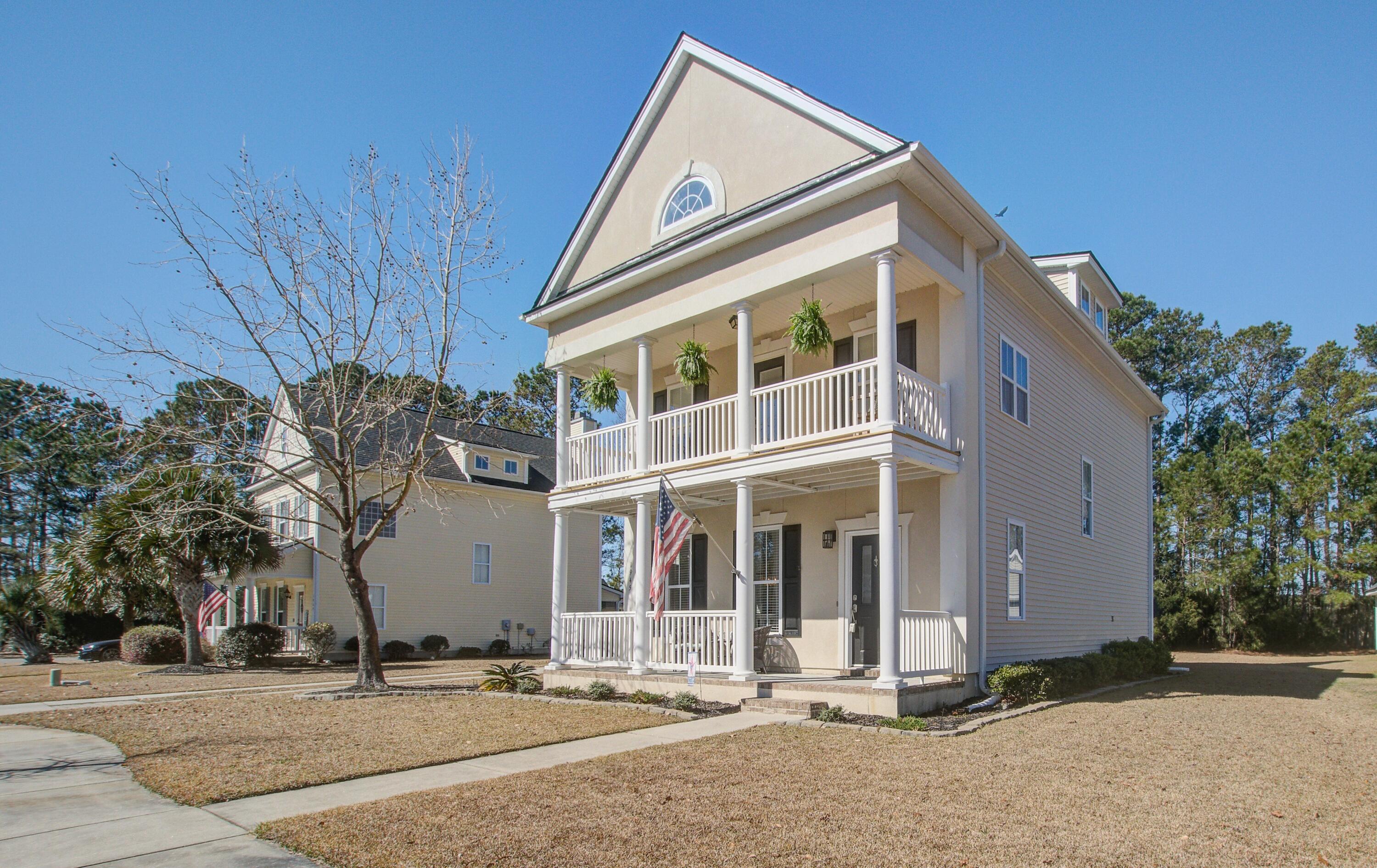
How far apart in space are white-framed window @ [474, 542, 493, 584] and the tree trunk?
1424 centimetres

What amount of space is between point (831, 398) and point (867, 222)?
8.07ft

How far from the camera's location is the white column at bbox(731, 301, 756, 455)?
12953mm

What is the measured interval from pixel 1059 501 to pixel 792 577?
5.21m

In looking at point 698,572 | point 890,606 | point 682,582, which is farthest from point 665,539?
point 682,582

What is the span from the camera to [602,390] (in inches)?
635

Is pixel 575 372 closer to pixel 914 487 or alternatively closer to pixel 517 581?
pixel 914 487

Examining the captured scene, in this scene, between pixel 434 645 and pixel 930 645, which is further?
pixel 434 645

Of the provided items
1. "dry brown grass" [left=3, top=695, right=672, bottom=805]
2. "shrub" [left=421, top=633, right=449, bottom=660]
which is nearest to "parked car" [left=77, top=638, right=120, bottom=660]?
"shrub" [left=421, top=633, right=449, bottom=660]

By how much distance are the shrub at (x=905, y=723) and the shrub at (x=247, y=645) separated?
19.3 m

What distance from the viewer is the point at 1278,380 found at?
4288cm

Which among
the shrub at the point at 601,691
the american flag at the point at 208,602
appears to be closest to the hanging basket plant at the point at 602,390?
the shrub at the point at 601,691

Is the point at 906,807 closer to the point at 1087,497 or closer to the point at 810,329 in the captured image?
the point at 810,329

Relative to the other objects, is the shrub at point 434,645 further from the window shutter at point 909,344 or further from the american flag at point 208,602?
the window shutter at point 909,344

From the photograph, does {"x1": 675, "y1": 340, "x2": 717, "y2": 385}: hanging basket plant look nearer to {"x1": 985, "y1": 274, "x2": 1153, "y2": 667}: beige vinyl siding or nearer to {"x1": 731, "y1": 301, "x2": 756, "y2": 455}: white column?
{"x1": 731, "y1": 301, "x2": 756, "y2": 455}: white column
